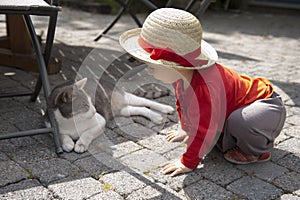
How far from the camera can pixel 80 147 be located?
251 cm

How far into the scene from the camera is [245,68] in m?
4.59

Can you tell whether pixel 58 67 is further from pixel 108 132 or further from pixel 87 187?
pixel 87 187

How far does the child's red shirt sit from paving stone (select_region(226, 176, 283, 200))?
0.85ft

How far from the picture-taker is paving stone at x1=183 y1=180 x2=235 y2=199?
2104mm

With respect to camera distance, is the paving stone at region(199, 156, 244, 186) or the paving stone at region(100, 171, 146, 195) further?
the paving stone at region(199, 156, 244, 186)

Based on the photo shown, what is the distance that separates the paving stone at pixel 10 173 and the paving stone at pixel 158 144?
814mm

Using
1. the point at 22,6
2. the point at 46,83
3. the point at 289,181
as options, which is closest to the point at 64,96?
the point at 46,83

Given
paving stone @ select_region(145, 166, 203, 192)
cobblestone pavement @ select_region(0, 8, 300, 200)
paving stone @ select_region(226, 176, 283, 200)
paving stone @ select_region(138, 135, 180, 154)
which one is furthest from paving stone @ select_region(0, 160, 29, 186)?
paving stone @ select_region(226, 176, 283, 200)

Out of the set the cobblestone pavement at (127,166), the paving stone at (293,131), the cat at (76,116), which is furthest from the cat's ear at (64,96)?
the paving stone at (293,131)

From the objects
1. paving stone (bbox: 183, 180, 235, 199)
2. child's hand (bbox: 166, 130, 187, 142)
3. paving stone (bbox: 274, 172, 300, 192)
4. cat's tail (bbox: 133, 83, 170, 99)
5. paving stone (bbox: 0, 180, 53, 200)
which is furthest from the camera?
cat's tail (bbox: 133, 83, 170, 99)

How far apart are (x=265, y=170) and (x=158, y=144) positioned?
72 cm

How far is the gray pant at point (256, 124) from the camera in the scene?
2.30 metres

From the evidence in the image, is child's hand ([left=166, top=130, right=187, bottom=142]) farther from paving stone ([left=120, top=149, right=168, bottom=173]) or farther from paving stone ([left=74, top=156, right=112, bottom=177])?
paving stone ([left=74, top=156, right=112, bottom=177])

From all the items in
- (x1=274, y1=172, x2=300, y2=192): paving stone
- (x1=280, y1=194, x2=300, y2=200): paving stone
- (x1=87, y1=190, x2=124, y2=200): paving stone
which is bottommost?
(x1=87, y1=190, x2=124, y2=200): paving stone
